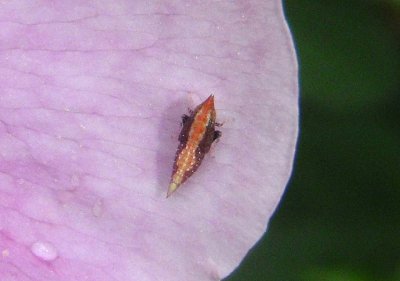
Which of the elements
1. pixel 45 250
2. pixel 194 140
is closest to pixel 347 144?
pixel 194 140

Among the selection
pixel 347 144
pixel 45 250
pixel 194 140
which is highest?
pixel 194 140

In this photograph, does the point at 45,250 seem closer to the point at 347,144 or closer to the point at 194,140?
the point at 194,140

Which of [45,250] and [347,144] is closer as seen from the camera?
[45,250]

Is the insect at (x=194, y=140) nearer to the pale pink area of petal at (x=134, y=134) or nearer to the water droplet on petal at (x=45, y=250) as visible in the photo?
the pale pink area of petal at (x=134, y=134)

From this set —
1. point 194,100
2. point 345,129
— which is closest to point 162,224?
point 194,100

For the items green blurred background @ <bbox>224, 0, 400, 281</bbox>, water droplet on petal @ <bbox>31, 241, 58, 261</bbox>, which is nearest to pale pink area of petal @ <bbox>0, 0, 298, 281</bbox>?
water droplet on petal @ <bbox>31, 241, 58, 261</bbox>

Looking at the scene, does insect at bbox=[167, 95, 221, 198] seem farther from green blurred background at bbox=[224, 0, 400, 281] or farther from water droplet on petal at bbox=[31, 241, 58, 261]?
green blurred background at bbox=[224, 0, 400, 281]
